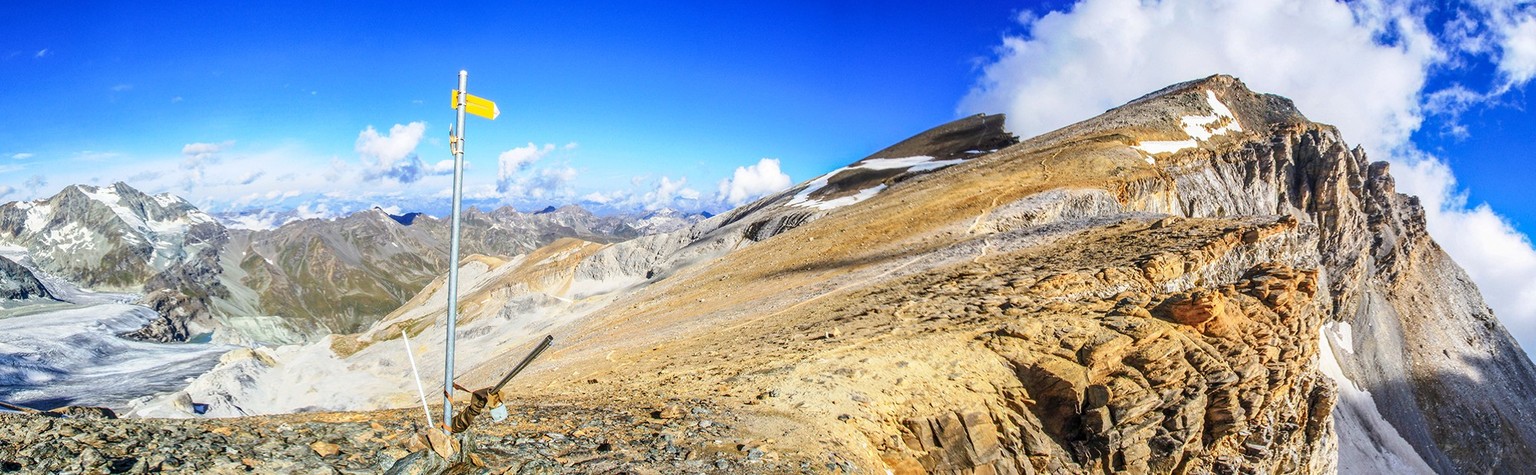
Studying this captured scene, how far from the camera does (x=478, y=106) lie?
746 centimetres

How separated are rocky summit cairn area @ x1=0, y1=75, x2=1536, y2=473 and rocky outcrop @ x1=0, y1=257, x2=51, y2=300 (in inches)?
6674

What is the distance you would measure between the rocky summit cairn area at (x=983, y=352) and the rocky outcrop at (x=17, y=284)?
16952 cm

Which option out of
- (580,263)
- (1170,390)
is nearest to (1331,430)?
(1170,390)

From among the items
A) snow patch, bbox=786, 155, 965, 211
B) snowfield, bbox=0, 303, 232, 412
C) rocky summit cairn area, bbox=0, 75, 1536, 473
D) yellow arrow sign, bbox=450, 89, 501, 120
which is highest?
snow patch, bbox=786, 155, 965, 211

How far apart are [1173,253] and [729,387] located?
15.7 meters

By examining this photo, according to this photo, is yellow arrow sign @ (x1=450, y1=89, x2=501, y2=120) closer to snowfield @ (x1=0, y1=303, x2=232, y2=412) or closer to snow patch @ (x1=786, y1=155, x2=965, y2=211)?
snow patch @ (x1=786, y1=155, x2=965, y2=211)

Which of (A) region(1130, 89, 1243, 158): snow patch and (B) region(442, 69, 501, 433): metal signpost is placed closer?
(B) region(442, 69, 501, 433): metal signpost

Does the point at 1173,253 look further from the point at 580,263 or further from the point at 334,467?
the point at 580,263

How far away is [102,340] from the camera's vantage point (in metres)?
118

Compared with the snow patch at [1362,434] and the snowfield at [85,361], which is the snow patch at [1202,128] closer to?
the snow patch at [1362,434]

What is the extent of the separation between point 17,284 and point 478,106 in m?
237

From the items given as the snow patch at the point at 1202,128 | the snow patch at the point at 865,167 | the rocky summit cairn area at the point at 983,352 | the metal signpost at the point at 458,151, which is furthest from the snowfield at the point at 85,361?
the snow patch at the point at 1202,128

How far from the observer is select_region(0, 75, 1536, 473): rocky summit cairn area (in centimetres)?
995

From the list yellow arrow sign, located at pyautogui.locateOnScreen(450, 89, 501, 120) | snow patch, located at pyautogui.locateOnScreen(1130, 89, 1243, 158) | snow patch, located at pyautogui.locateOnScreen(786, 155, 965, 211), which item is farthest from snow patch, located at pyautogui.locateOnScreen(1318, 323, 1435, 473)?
yellow arrow sign, located at pyautogui.locateOnScreen(450, 89, 501, 120)
